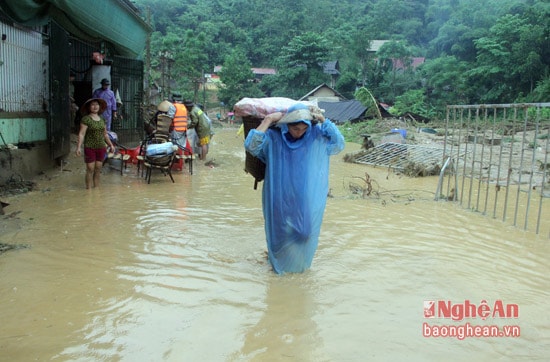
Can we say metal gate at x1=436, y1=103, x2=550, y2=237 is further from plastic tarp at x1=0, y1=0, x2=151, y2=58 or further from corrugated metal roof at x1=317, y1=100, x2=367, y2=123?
corrugated metal roof at x1=317, y1=100, x2=367, y2=123

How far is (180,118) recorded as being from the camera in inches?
415

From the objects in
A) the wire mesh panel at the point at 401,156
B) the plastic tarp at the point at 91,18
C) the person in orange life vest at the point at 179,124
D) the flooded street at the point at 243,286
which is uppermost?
the plastic tarp at the point at 91,18

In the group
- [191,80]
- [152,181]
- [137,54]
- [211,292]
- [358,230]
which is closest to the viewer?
[211,292]

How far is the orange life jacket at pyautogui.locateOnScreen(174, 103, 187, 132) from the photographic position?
1052cm

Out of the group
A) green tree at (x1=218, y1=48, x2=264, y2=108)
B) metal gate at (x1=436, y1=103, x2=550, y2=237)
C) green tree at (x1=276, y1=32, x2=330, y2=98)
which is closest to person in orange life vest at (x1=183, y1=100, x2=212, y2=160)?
metal gate at (x1=436, y1=103, x2=550, y2=237)

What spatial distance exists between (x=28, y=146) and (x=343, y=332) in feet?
22.6

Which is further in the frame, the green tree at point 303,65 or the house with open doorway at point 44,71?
the green tree at point 303,65

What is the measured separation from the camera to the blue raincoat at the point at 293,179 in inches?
156

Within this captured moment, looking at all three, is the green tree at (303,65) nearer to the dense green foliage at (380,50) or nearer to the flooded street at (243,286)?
the dense green foliage at (380,50)

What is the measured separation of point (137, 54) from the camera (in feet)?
40.6

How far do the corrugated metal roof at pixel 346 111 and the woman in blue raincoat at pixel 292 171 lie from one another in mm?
27921

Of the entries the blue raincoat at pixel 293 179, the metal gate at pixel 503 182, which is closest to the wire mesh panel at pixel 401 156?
the metal gate at pixel 503 182

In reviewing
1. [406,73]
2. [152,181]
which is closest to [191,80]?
[406,73]

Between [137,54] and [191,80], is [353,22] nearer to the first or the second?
[191,80]
